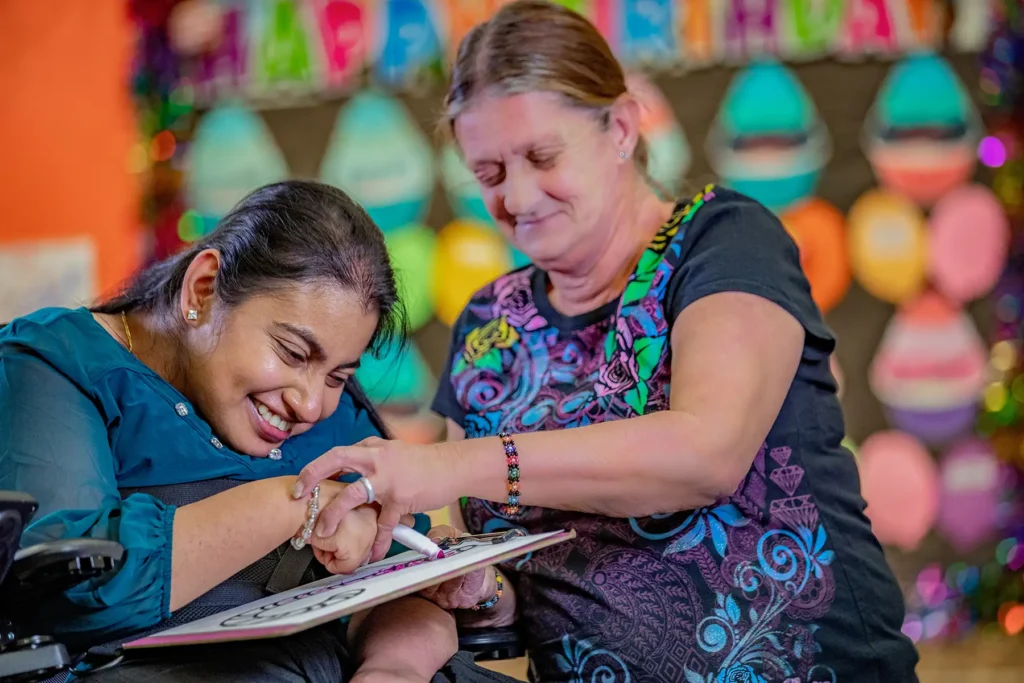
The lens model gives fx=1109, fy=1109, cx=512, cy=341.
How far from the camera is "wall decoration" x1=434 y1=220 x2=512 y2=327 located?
13.2 ft

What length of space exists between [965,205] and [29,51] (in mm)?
3564

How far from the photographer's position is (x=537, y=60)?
1.86 m

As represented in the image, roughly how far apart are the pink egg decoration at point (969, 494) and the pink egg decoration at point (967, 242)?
528 millimetres

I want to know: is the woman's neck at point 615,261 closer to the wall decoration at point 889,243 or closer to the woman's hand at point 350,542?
the woman's hand at point 350,542

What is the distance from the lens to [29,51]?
438cm

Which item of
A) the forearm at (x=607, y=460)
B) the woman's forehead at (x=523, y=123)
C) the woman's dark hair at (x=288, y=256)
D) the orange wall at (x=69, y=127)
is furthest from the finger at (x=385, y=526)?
the orange wall at (x=69, y=127)

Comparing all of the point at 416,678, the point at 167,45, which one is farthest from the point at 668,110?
the point at 416,678

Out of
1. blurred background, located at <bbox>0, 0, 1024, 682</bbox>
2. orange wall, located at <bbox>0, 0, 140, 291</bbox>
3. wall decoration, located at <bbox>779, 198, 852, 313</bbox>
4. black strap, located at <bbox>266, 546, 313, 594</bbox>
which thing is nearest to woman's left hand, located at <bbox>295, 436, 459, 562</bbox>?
black strap, located at <bbox>266, 546, 313, 594</bbox>

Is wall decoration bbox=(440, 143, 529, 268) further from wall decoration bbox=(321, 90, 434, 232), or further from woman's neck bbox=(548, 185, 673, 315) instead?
woman's neck bbox=(548, 185, 673, 315)

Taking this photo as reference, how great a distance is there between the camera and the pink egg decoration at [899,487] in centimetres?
375

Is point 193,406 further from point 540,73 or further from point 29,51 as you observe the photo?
point 29,51

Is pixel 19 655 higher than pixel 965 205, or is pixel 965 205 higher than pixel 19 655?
pixel 19 655

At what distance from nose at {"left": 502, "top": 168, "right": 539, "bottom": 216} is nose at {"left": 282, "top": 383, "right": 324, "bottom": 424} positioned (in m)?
0.55

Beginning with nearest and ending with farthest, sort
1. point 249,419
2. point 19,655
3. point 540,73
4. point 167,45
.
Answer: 1. point 19,655
2. point 249,419
3. point 540,73
4. point 167,45
